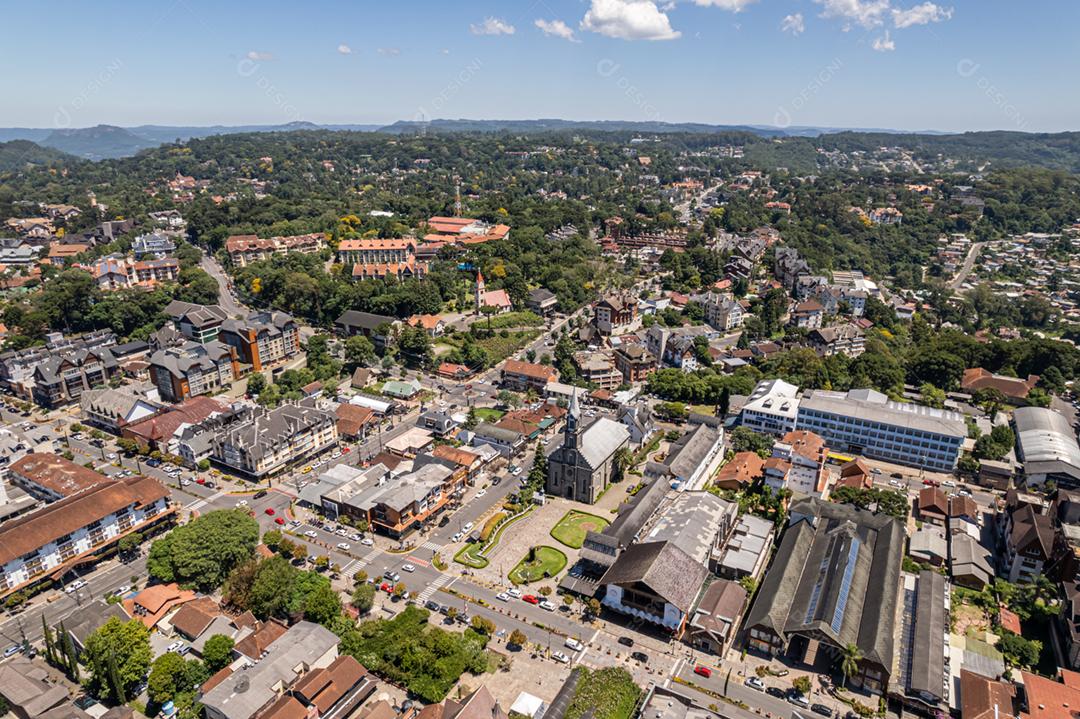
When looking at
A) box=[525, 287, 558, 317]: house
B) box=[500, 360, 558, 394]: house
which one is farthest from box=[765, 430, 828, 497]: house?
box=[525, 287, 558, 317]: house

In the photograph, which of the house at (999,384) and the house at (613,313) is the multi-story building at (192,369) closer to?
the house at (613,313)

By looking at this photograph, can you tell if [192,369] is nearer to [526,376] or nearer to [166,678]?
[526,376]

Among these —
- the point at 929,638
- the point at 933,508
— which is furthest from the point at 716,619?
the point at 933,508

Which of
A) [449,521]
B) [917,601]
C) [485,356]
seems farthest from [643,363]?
[917,601]

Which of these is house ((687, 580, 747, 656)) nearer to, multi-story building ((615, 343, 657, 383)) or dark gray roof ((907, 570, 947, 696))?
dark gray roof ((907, 570, 947, 696))

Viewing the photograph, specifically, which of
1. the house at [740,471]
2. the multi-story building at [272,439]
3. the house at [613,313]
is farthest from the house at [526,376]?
the house at [740,471]

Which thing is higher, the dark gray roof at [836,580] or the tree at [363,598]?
the dark gray roof at [836,580]

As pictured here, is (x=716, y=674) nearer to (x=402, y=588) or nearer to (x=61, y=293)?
(x=402, y=588)
